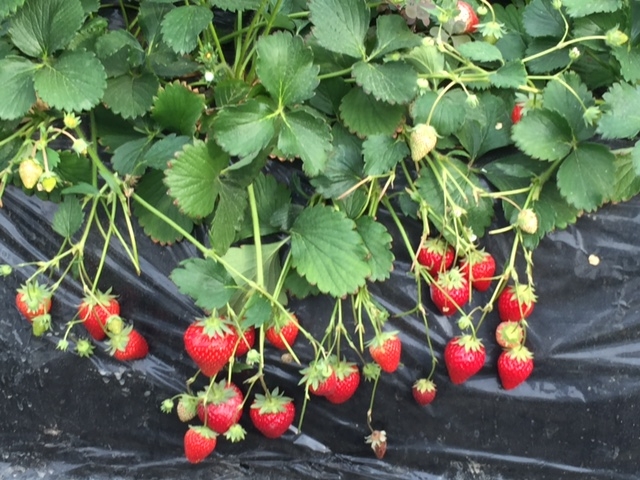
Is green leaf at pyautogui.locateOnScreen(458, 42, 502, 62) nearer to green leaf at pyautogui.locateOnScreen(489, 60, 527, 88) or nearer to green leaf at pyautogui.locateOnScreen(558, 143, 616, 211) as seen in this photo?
green leaf at pyautogui.locateOnScreen(489, 60, 527, 88)

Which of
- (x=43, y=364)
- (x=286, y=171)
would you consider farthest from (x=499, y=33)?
(x=43, y=364)

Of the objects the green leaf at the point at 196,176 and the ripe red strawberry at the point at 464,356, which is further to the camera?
the ripe red strawberry at the point at 464,356

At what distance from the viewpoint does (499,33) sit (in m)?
0.75

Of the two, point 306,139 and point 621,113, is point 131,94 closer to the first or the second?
point 306,139

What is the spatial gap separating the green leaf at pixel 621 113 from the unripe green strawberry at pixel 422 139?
184 mm

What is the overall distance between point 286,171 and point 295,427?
36 centimetres

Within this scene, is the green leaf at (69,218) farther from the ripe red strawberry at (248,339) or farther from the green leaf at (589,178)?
the green leaf at (589,178)

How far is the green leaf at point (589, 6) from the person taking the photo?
74 centimetres

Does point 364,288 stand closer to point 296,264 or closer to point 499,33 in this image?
point 296,264

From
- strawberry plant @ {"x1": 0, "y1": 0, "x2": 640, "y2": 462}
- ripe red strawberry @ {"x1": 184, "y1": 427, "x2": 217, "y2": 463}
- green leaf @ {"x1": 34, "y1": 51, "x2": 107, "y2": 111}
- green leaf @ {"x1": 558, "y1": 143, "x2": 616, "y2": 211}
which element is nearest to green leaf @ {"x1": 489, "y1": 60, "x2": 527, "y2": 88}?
strawberry plant @ {"x1": 0, "y1": 0, "x2": 640, "y2": 462}

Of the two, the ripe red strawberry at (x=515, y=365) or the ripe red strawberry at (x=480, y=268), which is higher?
the ripe red strawberry at (x=480, y=268)

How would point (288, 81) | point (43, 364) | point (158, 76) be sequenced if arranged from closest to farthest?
point (288, 81) → point (158, 76) → point (43, 364)

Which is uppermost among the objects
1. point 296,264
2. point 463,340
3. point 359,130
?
point 359,130

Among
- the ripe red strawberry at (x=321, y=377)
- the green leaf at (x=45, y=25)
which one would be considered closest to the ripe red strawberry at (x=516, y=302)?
the ripe red strawberry at (x=321, y=377)
